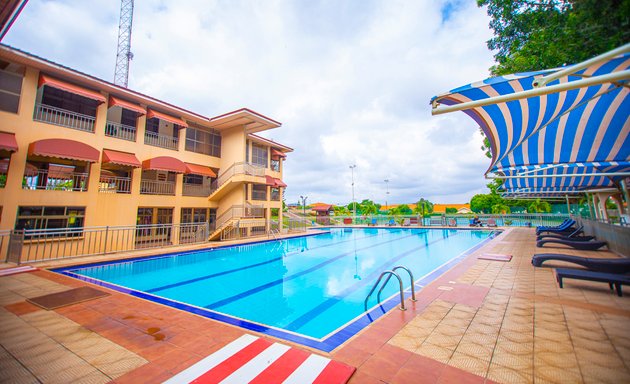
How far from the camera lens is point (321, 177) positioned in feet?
194

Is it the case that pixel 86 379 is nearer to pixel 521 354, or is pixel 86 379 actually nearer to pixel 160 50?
pixel 521 354

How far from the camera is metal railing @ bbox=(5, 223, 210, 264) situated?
27.1 ft

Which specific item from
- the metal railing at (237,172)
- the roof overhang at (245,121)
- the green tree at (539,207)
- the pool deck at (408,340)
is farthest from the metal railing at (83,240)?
the green tree at (539,207)

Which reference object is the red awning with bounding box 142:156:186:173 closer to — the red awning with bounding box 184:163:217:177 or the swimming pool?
Result: the red awning with bounding box 184:163:217:177

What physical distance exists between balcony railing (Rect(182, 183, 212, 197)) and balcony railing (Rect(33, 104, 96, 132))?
576cm

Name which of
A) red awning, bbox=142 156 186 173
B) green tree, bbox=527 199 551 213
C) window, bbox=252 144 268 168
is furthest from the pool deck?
green tree, bbox=527 199 551 213

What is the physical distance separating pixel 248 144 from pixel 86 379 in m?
17.9

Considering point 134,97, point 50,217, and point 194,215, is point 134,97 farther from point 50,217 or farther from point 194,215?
point 194,215

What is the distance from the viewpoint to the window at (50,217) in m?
9.84

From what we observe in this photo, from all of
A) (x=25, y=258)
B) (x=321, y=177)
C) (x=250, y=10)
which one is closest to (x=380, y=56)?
(x=250, y=10)

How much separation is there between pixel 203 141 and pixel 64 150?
8199mm

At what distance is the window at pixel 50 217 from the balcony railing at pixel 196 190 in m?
5.51

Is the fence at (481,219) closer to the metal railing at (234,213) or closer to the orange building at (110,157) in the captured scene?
the metal railing at (234,213)

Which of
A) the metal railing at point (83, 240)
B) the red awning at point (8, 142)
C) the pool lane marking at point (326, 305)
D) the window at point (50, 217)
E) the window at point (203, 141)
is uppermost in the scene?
the window at point (203, 141)
